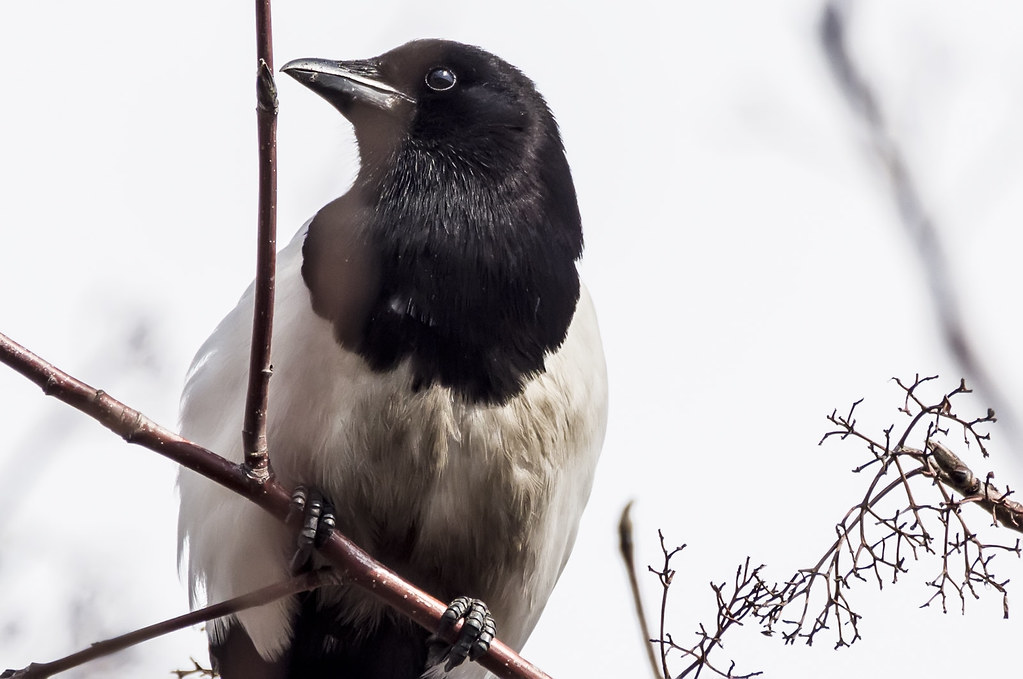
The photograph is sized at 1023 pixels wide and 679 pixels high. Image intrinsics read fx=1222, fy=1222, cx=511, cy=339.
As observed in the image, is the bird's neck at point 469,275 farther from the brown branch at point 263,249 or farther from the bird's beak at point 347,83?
the brown branch at point 263,249

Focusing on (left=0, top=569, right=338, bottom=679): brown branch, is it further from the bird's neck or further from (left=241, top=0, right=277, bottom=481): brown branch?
the bird's neck

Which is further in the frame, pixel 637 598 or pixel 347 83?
pixel 347 83

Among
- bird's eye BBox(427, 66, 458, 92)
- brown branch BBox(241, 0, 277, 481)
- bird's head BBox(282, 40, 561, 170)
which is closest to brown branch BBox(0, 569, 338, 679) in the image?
brown branch BBox(241, 0, 277, 481)

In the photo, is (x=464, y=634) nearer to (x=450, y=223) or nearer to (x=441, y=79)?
(x=450, y=223)

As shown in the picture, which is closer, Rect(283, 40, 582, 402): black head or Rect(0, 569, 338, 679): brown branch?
Rect(0, 569, 338, 679): brown branch

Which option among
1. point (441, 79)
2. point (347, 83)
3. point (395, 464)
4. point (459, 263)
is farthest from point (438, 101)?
point (395, 464)

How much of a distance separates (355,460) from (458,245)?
0.58m

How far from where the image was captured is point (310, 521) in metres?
2.50

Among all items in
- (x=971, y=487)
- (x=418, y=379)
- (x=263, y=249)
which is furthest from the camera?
(x=418, y=379)

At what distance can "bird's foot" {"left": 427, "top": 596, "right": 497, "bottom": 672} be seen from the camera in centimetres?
258

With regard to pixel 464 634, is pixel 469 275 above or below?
above

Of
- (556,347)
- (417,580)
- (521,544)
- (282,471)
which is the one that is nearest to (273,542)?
(282,471)

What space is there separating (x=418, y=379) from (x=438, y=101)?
36.5 inches

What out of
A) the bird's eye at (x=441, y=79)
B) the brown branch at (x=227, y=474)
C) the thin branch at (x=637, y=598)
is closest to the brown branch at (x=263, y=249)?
the brown branch at (x=227, y=474)
